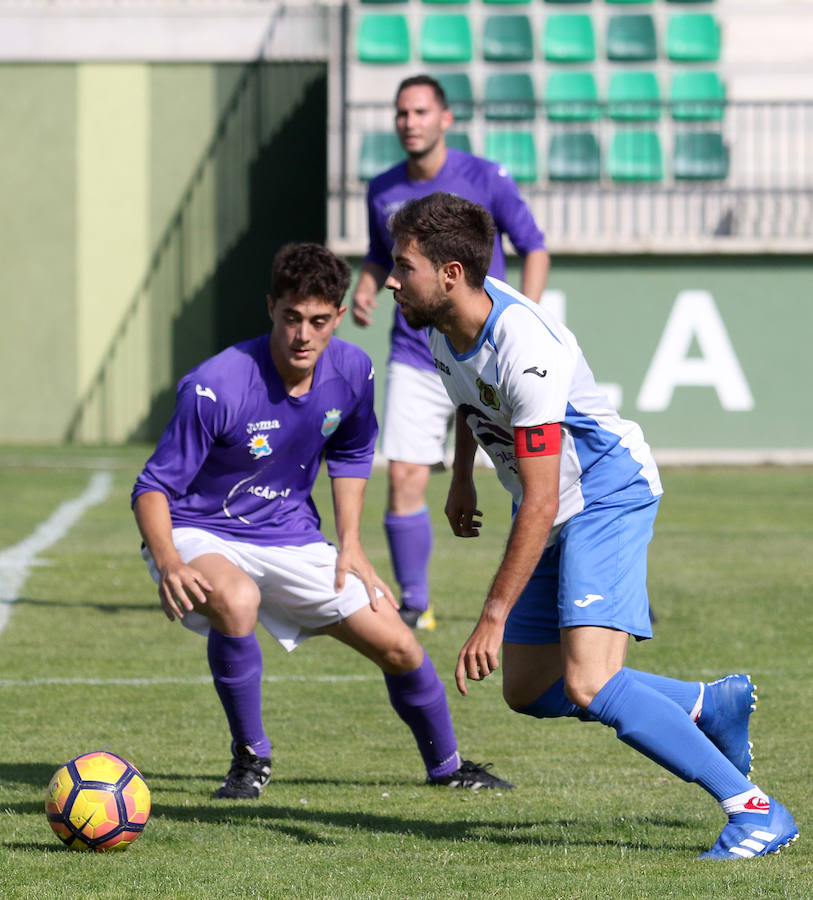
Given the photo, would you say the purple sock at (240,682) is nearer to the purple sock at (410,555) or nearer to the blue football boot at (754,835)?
the blue football boot at (754,835)

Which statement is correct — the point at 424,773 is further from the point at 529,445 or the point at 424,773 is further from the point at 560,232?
the point at 560,232

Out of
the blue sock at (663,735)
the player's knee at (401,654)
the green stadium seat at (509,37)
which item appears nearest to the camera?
the blue sock at (663,735)

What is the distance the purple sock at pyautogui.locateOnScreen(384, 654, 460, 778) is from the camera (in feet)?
14.6

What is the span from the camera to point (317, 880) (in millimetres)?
3518

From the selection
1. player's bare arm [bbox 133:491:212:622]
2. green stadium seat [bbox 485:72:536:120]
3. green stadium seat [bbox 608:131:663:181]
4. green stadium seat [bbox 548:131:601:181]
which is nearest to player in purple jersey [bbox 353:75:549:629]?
player's bare arm [bbox 133:491:212:622]

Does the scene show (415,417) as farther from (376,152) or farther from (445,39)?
(445,39)

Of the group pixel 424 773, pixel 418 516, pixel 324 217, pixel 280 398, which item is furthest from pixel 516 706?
pixel 324 217

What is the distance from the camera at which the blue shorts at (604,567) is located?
3637 millimetres

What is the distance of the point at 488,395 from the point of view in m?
3.68

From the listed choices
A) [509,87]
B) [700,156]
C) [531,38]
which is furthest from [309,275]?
[531,38]

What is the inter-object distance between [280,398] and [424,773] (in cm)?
124

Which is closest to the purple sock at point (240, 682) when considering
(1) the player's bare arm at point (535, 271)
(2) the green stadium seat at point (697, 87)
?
(1) the player's bare arm at point (535, 271)

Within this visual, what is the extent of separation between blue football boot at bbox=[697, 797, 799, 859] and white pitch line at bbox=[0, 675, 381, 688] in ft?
8.13

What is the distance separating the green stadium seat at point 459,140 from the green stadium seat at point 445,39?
1.58m
